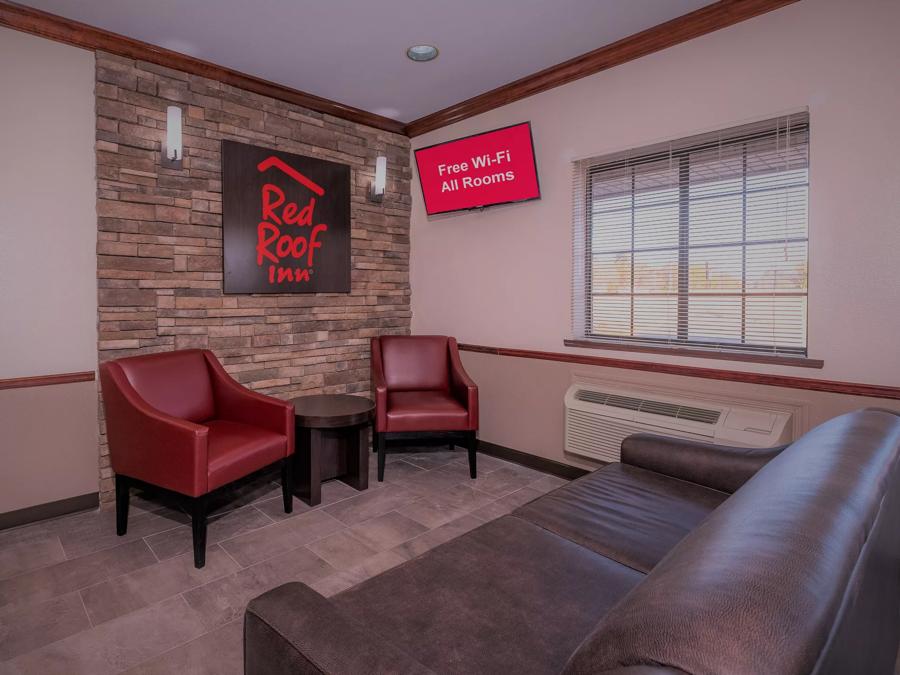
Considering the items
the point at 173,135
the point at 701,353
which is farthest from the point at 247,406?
the point at 701,353

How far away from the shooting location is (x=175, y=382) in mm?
3059

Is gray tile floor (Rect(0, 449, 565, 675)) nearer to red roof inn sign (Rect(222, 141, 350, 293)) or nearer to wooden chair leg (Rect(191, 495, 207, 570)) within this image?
wooden chair leg (Rect(191, 495, 207, 570))

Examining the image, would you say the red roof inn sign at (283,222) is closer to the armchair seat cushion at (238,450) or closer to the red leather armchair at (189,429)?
the red leather armchair at (189,429)

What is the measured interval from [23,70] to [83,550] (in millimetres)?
2580

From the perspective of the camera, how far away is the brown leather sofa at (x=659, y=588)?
626 millimetres

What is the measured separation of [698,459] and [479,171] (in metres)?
2.70

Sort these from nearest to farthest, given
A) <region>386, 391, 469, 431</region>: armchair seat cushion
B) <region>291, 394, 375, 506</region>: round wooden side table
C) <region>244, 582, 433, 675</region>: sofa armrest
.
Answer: <region>244, 582, 433, 675</region>: sofa armrest, <region>291, 394, 375, 506</region>: round wooden side table, <region>386, 391, 469, 431</region>: armchair seat cushion

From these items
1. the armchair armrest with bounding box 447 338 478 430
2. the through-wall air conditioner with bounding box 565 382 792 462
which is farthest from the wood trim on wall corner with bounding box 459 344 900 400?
the armchair armrest with bounding box 447 338 478 430

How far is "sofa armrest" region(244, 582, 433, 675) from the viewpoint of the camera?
3.07 feet

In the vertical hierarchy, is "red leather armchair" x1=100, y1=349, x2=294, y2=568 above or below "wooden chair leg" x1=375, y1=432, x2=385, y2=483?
above

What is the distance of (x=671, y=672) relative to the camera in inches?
22.5

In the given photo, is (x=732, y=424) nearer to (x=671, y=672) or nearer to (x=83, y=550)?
(x=671, y=672)

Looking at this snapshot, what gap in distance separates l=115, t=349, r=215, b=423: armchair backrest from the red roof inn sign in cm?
65

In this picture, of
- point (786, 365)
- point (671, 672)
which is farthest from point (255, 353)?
point (671, 672)
